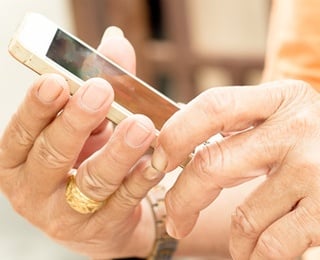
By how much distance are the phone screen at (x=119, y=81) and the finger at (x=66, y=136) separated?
4cm

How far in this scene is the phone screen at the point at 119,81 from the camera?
828 millimetres

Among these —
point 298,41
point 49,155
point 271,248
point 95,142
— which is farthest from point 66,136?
point 298,41

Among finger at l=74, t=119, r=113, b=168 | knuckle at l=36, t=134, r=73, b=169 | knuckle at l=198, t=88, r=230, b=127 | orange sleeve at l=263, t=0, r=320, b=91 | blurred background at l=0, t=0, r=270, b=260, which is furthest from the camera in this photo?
blurred background at l=0, t=0, r=270, b=260

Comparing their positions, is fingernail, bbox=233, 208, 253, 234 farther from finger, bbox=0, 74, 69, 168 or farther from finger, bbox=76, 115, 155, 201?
finger, bbox=0, 74, 69, 168

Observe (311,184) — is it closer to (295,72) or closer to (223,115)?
(223,115)

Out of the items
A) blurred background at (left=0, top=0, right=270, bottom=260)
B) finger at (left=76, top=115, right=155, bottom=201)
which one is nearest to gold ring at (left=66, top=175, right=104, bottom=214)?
finger at (left=76, top=115, right=155, bottom=201)

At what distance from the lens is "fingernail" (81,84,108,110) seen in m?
0.79

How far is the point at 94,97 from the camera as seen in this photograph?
31.0 inches

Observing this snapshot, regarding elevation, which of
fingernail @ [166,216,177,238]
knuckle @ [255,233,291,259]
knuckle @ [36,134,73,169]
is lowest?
fingernail @ [166,216,177,238]

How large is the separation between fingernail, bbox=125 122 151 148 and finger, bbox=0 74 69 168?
80mm

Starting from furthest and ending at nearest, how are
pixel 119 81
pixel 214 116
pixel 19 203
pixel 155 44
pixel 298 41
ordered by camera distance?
pixel 155 44
pixel 298 41
pixel 19 203
pixel 119 81
pixel 214 116

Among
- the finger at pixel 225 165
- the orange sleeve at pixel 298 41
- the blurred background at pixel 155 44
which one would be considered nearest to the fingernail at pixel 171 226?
the finger at pixel 225 165

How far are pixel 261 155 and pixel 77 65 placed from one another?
0.76 feet

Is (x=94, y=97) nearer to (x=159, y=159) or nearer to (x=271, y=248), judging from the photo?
(x=159, y=159)
